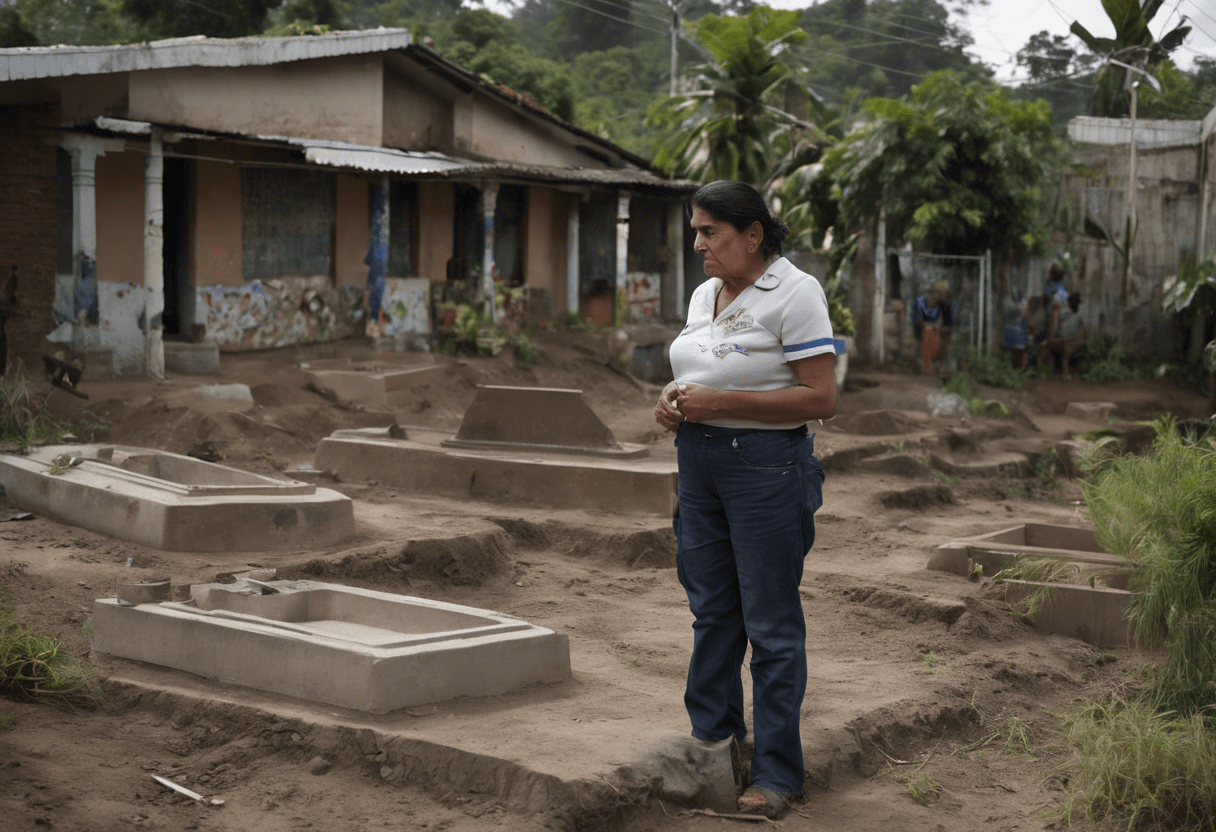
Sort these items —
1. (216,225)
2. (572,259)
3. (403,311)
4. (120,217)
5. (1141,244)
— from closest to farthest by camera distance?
(120,217), (216,225), (403,311), (572,259), (1141,244)

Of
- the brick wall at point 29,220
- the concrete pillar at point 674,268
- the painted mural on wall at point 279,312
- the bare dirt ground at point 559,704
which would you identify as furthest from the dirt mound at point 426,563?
the concrete pillar at point 674,268

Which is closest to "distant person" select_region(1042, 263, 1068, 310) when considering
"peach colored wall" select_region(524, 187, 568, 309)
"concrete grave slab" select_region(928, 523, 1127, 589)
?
"peach colored wall" select_region(524, 187, 568, 309)

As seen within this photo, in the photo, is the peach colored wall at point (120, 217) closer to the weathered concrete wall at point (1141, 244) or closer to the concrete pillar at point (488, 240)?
the concrete pillar at point (488, 240)

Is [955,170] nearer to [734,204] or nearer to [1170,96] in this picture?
[1170,96]

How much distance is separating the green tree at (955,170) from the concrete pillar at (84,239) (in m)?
11.7

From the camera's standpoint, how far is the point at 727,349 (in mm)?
3625

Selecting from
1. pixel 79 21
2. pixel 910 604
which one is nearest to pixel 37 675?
pixel 910 604

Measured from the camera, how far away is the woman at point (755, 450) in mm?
3572

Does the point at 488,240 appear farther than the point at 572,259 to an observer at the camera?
No

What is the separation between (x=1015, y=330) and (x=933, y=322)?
5.88 feet

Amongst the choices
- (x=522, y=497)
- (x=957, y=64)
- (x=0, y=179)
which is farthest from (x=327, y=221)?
(x=957, y=64)

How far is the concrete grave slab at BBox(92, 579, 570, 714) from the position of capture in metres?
4.18

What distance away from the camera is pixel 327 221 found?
16703 mm

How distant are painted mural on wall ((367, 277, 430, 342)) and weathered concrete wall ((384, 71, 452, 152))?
6.90 feet
